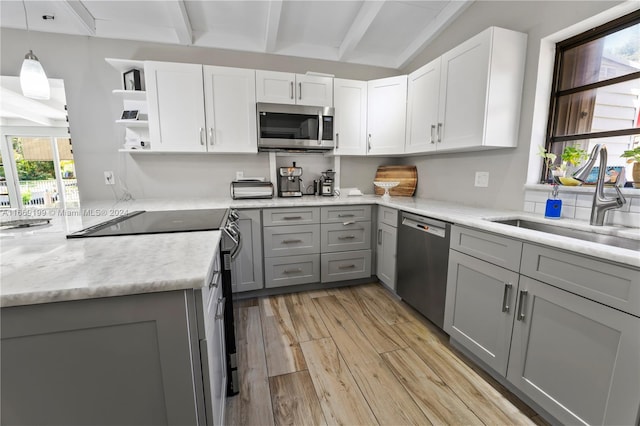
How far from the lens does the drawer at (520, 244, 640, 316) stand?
3.09 feet

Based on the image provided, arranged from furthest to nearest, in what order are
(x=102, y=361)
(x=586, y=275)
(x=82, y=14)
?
1. (x=82, y=14)
2. (x=586, y=275)
3. (x=102, y=361)

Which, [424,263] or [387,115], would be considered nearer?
[424,263]

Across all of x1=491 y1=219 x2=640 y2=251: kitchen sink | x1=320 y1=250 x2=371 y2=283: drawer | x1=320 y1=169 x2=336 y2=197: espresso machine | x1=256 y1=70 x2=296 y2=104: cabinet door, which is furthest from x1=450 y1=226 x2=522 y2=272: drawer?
x1=256 y1=70 x2=296 y2=104: cabinet door

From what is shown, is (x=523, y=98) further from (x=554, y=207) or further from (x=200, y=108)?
(x=200, y=108)

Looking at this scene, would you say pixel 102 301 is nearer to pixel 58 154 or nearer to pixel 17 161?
pixel 17 161

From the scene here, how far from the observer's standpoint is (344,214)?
2580mm

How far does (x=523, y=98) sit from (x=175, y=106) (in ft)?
9.08

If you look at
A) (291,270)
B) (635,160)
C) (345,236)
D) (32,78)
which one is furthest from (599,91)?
(32,78)

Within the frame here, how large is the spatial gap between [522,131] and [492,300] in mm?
1246

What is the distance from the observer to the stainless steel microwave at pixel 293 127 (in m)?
2.57

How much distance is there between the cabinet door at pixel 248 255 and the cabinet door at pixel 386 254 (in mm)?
1148

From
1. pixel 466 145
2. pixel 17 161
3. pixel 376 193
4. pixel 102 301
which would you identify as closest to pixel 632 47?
pixel 466 145

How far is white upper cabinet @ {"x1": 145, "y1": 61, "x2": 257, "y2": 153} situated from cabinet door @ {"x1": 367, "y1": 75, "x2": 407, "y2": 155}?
123 centimetres

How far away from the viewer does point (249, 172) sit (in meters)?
2.93
